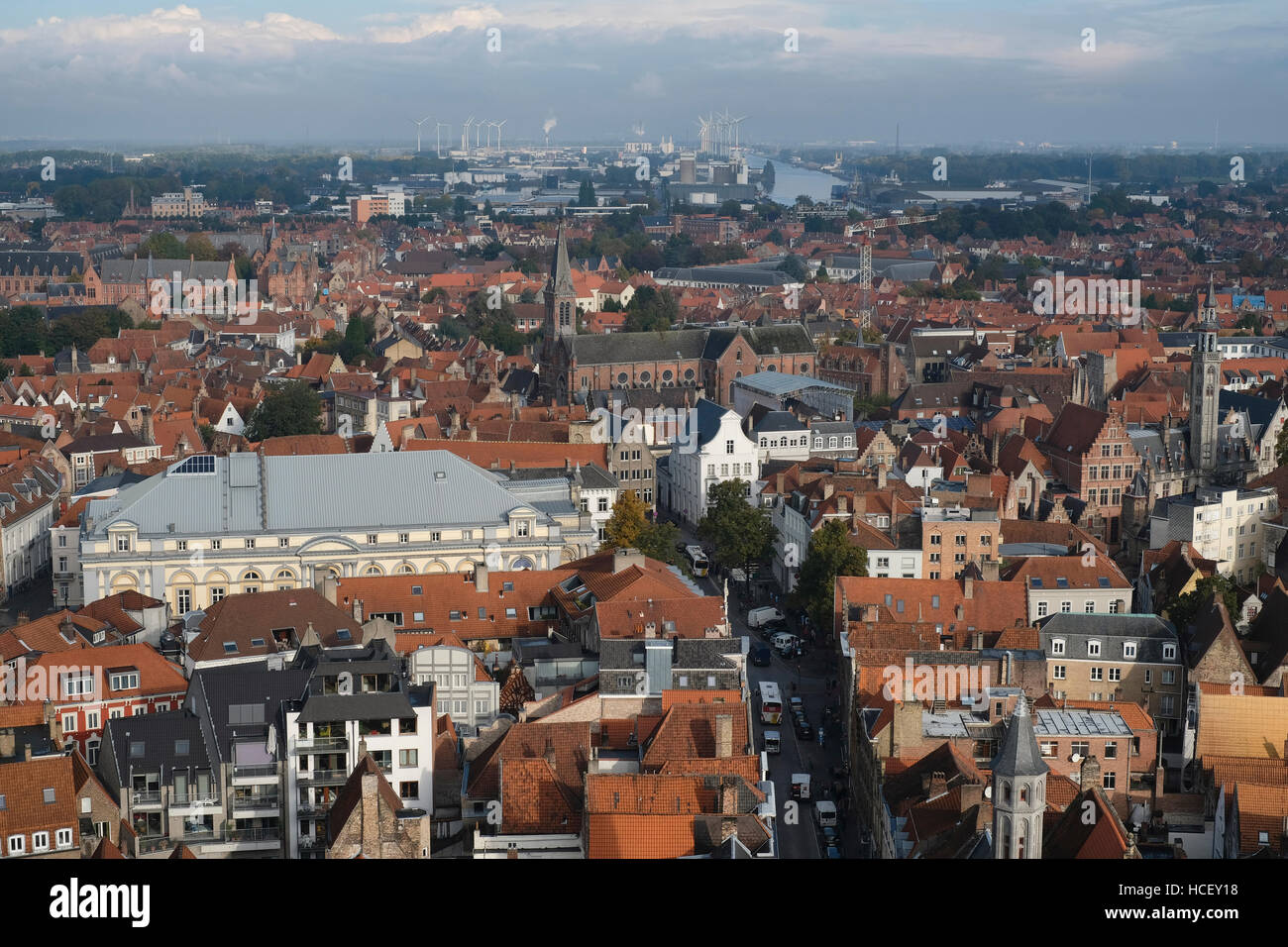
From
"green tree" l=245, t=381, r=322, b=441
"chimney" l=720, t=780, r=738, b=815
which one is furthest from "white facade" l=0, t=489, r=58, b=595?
"chimney" l=720, t=780, r=738, b=815

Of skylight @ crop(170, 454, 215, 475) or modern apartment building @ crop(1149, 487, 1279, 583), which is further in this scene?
modern apartment building @ crop(1149, 487, 1279, 583)

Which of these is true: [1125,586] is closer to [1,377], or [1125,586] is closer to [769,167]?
[1,377]

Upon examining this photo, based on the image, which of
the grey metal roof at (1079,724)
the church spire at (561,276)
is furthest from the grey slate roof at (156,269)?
the grey metal roof at (1079,724)

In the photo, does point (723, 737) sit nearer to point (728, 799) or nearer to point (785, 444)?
point (728, 799)

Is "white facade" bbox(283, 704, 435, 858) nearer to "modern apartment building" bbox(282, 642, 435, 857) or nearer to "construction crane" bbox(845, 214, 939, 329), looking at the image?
"modern apartment building" bbox(282, 642, 435, 857)

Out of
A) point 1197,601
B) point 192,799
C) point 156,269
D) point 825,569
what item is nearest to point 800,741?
point 825,569

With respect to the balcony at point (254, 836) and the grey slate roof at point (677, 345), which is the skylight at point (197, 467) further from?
the grey slate roof at point (677, 345)

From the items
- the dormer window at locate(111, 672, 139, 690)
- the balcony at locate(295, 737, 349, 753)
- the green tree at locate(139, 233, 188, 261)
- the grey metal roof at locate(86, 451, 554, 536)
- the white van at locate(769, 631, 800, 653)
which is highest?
the green tree at locate(139, 233, 188, 261)

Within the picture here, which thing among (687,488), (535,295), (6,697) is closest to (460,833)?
(6,697)
